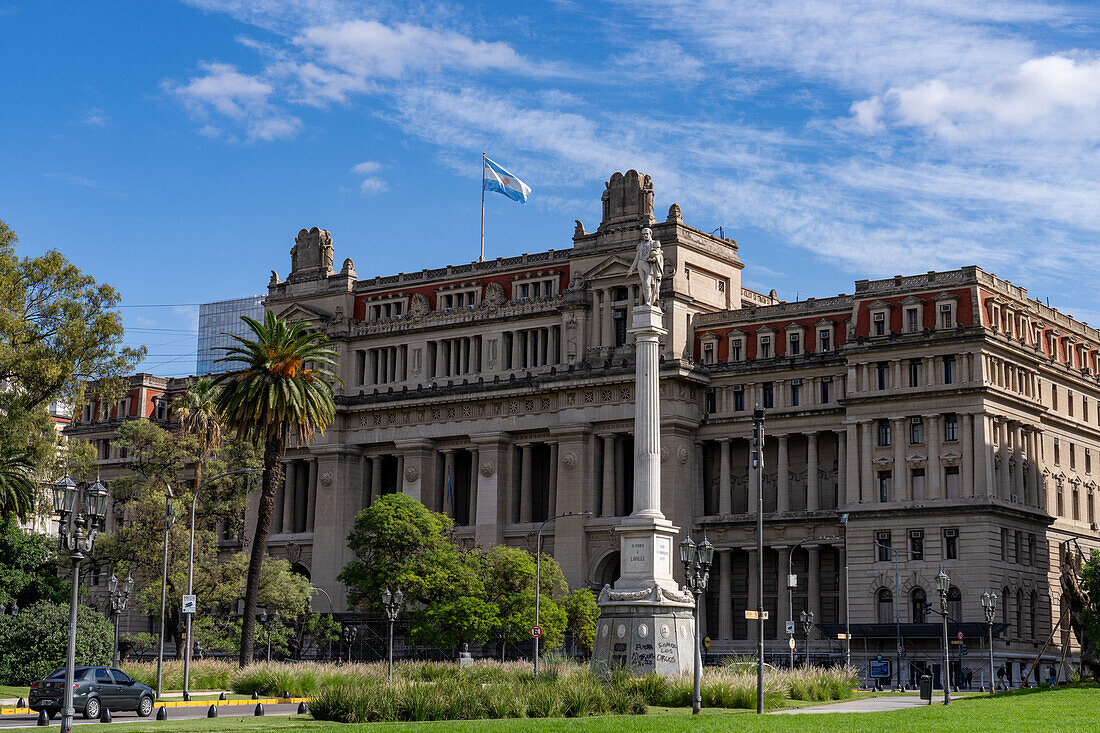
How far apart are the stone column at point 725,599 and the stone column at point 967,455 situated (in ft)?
61.1

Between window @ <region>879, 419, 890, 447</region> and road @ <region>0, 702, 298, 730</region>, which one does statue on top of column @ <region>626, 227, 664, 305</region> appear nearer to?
road @ <region>0, 702, 298, 730</region>

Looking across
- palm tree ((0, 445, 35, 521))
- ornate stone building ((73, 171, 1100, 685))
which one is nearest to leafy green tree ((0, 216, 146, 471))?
palm tree ((0, 445, 35, 521))

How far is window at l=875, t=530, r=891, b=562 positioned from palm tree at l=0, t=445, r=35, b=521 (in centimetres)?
5481

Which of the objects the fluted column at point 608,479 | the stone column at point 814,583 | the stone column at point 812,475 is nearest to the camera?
the stone column at point 814,583

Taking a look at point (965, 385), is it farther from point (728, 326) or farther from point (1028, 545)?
point (728, 326)

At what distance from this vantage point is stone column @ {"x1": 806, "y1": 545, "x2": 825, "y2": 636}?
4018 inches

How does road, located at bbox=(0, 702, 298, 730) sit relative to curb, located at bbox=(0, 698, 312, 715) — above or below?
above

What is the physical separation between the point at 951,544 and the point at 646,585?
1809 inches

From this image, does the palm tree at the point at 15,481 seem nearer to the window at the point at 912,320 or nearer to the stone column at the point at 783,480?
the stone column at the point at 783,480

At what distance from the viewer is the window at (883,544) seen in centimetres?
9769

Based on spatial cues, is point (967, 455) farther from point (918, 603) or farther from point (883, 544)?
point (918, 603)

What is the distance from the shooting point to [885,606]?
97500 millimetres

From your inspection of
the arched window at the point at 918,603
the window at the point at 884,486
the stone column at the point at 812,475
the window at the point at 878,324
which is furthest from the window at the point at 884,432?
the arched window at the point at 918,603

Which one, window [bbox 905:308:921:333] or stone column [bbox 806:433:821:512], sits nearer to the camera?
window [bbox 905:308:921:333]
